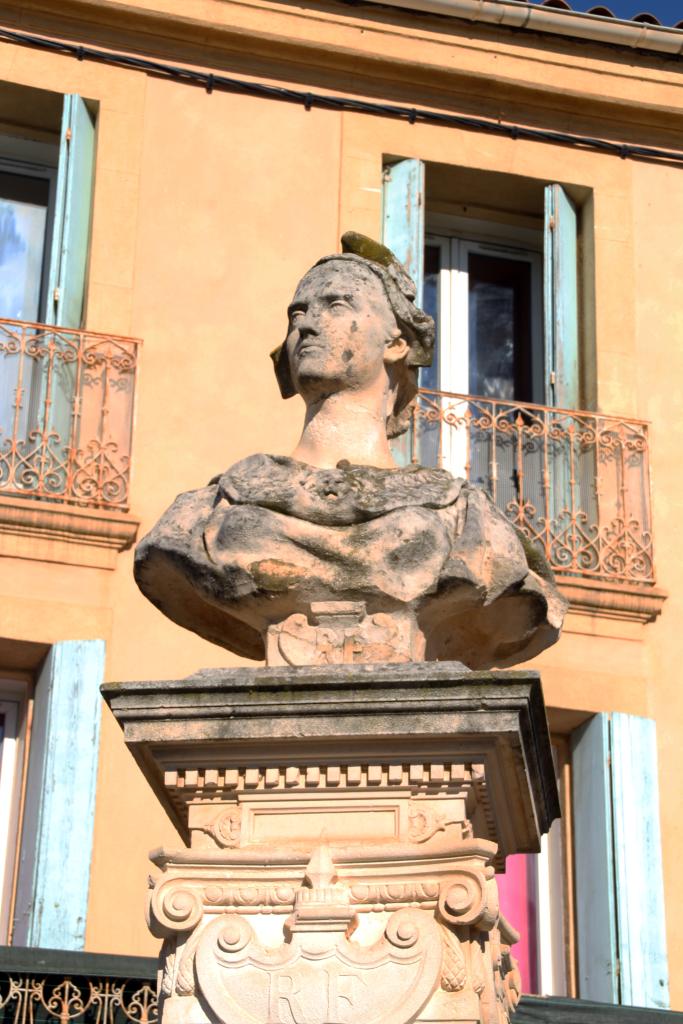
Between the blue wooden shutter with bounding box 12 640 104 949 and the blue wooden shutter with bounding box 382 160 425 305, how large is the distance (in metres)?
3.15

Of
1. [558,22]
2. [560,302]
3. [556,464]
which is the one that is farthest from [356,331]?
[558,22]

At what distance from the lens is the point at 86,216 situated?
12.3 m

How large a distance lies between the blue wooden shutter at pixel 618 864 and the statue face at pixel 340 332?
18.5 ft

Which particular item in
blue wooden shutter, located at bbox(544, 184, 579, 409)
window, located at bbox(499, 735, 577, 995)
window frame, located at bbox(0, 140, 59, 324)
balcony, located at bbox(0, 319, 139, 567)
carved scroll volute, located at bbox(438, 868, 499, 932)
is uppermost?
window frame, located at bbox(0, 140, 59, 324)

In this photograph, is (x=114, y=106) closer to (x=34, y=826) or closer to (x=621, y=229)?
(x=621, y=229)

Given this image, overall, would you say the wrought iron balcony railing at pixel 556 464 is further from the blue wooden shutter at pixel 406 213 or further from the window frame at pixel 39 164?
the window frame at pixel 39 164

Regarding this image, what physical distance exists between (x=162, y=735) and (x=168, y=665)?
6.03m

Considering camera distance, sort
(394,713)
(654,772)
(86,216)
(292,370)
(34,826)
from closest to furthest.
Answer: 1. (394,713)
2. (292,370)
3. (34,826)
4. (654,772)
5. (86,216)

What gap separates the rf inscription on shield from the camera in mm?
4840

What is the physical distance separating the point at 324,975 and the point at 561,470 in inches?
308

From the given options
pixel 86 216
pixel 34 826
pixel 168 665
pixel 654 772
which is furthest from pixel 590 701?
pixel 86 216

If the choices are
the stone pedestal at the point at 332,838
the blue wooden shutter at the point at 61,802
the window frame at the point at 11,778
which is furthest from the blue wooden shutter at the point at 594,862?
the stone pedestal at the point at 332,838

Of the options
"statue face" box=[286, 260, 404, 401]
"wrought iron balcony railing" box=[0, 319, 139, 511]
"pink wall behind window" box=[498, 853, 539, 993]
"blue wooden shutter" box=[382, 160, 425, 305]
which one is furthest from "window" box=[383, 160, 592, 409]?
"statue face" box=[286, 260, 404, 401]

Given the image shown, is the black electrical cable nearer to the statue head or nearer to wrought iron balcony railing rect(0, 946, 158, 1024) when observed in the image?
wrought iron balcony railing rect(0, 946, 158, 1024)
